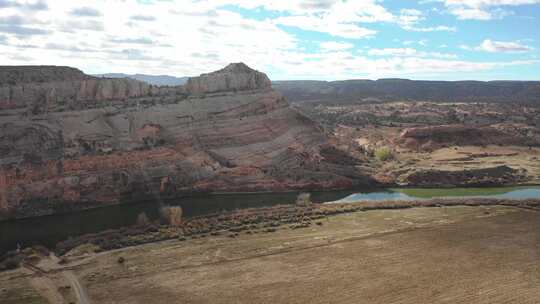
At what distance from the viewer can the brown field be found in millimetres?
31781

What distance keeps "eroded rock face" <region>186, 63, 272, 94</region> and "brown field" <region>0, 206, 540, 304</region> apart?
125 ft

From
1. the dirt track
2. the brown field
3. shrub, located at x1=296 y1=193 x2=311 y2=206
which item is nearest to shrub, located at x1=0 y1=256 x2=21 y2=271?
the brown field

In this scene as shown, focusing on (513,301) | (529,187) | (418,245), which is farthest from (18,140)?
(529,187)

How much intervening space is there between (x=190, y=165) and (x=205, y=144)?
17.2ft

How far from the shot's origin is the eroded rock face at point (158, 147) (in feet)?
187

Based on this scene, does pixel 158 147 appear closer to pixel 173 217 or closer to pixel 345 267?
pixel 173 217

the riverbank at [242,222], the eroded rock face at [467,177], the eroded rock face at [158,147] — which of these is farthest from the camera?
the eroded rock face at [467,177]

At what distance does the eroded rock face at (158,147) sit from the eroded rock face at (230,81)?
158 millimetres

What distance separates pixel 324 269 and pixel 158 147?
3562 cm

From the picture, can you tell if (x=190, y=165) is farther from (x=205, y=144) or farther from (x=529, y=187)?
(x=529, y=187)

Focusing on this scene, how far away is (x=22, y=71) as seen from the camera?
7062 cm

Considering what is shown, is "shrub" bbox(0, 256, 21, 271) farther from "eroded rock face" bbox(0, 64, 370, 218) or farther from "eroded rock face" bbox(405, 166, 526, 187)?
"eroded rock face" bbox(405, 166, 526, 187)

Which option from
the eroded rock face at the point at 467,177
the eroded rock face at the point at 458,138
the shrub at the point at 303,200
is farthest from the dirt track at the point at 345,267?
the eroded rock face at the point at 458,138

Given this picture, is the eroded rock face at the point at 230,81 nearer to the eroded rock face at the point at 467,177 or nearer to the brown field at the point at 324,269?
the eroded rock face at the point at 467,177
